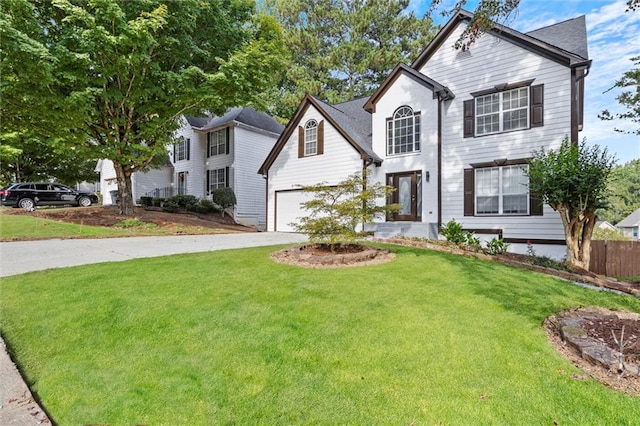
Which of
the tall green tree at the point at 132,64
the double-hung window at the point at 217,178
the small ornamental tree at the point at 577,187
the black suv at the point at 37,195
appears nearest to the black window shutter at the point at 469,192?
the small ornamental tree at the point at 577,187

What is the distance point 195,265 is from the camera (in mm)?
7090

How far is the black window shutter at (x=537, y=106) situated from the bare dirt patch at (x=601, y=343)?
8630 millimetres

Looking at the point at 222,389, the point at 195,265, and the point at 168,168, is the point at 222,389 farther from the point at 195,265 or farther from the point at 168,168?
the point at 168,168

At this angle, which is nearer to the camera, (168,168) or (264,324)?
(264,324)

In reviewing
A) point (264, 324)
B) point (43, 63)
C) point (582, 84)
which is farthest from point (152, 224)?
point (582, 84)

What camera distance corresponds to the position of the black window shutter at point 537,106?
11500mm

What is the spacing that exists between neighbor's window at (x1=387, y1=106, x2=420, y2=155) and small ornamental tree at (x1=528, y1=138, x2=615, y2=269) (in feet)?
17.4

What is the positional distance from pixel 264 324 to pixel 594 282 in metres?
7.33

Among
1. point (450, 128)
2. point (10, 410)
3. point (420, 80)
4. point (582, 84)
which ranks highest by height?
point (420, 80)

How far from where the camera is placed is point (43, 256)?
838 cm

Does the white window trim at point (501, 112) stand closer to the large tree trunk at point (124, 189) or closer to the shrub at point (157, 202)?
the large tree trunk at point (124, 189)

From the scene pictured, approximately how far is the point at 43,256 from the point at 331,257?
7187 millimetres

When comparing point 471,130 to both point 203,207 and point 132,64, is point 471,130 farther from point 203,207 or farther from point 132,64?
point 203,207

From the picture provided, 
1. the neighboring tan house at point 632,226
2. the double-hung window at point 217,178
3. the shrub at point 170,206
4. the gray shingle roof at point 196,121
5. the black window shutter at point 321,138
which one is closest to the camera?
the black window shutter at point 321,138
